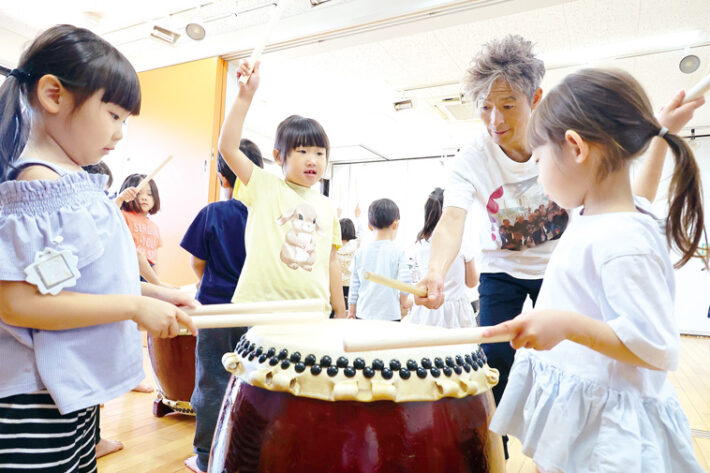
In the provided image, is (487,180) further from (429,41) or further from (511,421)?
(429,41)

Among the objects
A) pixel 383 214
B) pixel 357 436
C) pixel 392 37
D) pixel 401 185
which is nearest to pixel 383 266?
pixel 383 214

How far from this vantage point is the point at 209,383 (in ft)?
4.46

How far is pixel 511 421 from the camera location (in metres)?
0.74

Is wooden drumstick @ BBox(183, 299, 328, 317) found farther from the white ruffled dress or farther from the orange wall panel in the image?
the orange wall panel

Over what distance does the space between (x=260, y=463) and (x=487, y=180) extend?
0.91 meters

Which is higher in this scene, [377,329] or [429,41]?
[429,41]

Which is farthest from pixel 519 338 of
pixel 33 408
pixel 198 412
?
pixel 198 412

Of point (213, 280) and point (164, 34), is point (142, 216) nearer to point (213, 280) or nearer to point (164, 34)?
point (213, 280)

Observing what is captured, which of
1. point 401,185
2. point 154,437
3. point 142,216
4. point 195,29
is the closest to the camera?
point 154,437

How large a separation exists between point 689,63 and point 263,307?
3850mm

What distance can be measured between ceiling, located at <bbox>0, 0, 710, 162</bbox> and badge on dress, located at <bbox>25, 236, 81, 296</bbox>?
2.50 metres

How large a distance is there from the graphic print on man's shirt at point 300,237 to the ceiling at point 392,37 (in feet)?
5.96

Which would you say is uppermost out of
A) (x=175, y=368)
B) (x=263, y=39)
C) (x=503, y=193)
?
(x=263, y=39)

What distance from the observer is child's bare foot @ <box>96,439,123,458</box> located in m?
1.50
